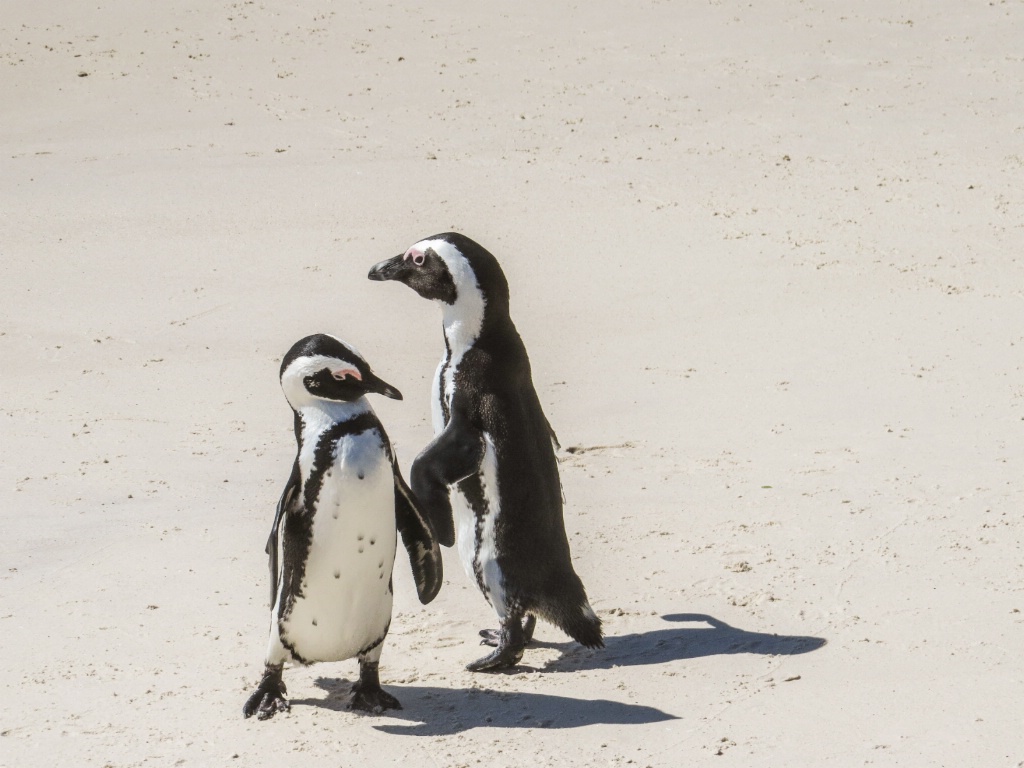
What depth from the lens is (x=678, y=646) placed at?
16.4 ft

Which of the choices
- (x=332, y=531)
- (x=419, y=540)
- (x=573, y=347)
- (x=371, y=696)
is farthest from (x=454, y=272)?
(x=573, y=347)

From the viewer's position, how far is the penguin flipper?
15.3ft

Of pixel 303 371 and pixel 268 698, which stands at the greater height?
pixel 303 371

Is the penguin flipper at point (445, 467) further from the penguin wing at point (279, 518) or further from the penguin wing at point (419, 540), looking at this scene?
the penguin wing at point (279, 518)

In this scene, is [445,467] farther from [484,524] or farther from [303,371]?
[303,371]

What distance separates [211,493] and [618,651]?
8.22 feet

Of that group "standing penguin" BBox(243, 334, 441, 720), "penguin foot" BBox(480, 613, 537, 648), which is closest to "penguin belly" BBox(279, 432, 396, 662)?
"standing penguin" BBox(243, 334, 441, 720)

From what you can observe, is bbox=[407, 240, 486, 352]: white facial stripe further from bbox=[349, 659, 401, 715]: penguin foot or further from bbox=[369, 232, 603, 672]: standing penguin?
bbox=[349, 659, 401, 715]: penguin foot

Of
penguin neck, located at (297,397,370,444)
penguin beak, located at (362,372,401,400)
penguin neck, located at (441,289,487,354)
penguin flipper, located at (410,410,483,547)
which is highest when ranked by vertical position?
penguin neck, located at (441,289,487,354)

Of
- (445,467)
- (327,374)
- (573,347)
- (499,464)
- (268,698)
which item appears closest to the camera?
(327,374)

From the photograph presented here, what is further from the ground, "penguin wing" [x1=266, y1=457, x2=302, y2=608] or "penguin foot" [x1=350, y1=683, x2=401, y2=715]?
"penguin wing" [x1=266, y1=457, x2=302, y2=608]

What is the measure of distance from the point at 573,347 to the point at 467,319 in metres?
4.24

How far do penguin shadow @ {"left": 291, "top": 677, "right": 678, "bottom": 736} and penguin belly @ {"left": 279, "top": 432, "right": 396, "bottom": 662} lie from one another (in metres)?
0.25

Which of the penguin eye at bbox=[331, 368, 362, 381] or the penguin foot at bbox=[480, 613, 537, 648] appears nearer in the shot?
the penguin eye at bbox=[331, 368, 362, 381]
